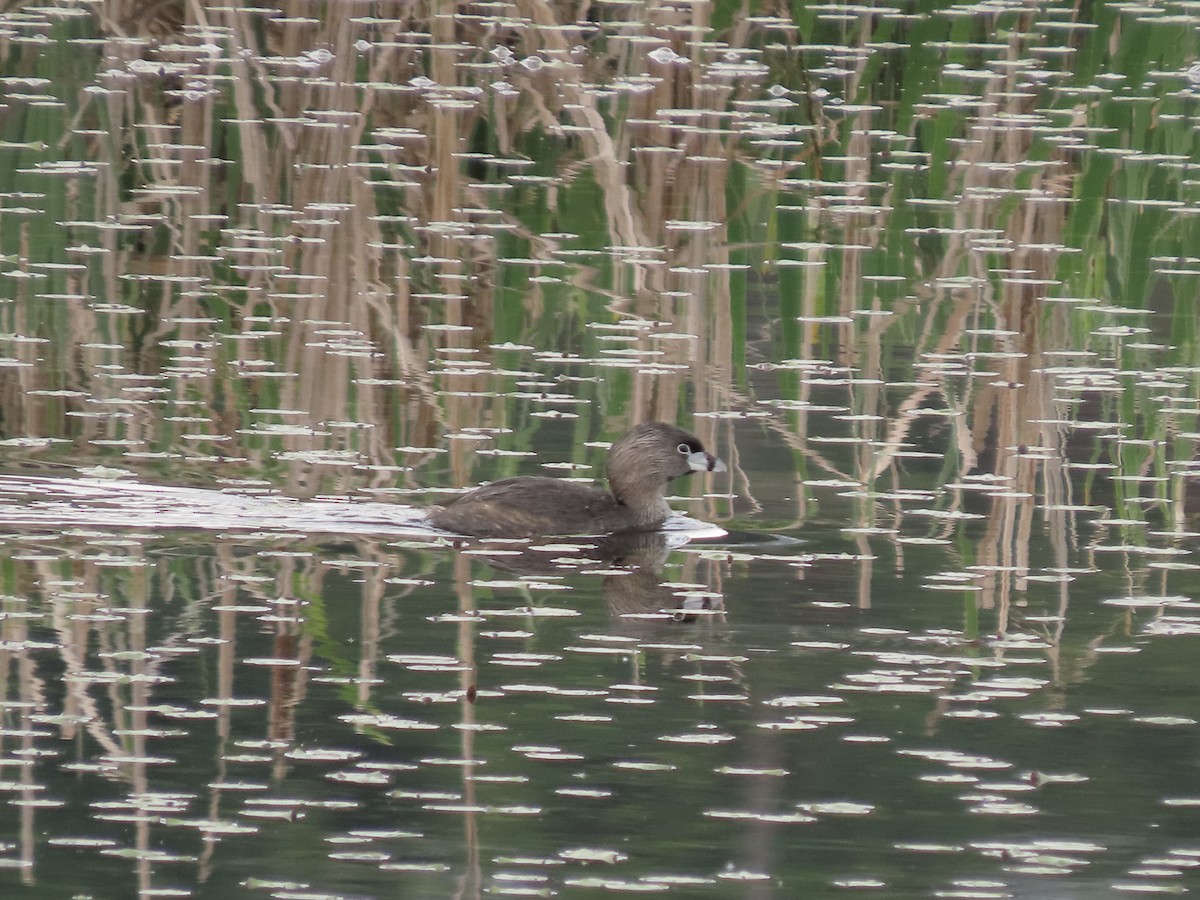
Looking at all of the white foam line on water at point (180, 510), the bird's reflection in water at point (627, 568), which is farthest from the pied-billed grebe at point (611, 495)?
the white foam line on water at point (180, 510)

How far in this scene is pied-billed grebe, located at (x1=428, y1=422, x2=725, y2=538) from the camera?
27.2 ft

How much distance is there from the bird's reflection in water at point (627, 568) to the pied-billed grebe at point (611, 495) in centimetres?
6

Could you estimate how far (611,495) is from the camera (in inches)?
347

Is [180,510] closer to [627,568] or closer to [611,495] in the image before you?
[627,568]

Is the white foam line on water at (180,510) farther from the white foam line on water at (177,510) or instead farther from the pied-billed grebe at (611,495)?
the pied-billed grebe at (611,495)

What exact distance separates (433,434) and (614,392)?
0.80 meters

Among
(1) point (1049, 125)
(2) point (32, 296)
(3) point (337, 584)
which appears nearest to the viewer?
(3) point (337, 584)

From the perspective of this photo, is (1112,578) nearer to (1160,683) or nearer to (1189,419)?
(1160,683)

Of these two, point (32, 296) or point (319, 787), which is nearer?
point (319, 787)

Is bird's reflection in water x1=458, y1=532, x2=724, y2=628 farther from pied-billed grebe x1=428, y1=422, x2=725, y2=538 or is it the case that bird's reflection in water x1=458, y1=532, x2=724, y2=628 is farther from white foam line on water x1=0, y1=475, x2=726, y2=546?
white foam line on water x1=0, y1=475, x2=726, y2=546

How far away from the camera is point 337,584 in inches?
294

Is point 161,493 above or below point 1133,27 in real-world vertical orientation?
below

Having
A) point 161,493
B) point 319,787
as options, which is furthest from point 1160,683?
point 161,493

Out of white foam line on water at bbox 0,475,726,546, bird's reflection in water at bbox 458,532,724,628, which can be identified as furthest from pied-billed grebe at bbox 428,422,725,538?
white foam line on water at bbox 0,475,726,546
